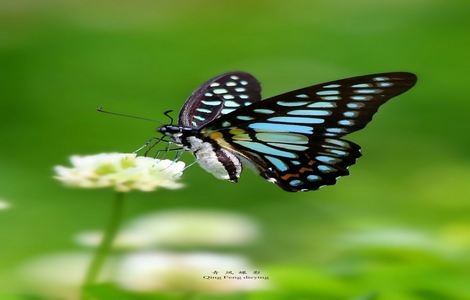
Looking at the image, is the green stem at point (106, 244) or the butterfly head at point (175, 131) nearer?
the green stem at point (106, 244)

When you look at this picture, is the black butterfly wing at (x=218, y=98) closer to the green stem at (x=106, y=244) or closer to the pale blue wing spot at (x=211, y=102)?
the pale blue wing spot at (x=211, y=102)

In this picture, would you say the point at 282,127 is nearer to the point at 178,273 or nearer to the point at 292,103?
the point at 292,103

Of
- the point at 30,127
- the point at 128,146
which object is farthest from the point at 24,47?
the point at 128,146

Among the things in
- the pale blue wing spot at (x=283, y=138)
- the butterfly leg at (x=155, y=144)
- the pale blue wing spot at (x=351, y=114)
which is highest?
the pale blue wing spot at (x=283, y=138)

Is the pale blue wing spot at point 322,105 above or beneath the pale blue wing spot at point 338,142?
above

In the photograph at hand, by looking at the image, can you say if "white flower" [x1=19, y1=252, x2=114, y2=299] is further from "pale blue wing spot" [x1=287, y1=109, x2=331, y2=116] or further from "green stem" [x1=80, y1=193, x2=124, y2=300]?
"pale blue wing spot" [x1=287, y1=109, x2=331, y2=116]

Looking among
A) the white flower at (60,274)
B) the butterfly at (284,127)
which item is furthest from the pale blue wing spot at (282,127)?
the white flower at (60,274)

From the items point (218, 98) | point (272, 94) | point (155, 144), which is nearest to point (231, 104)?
point (218, 98)
